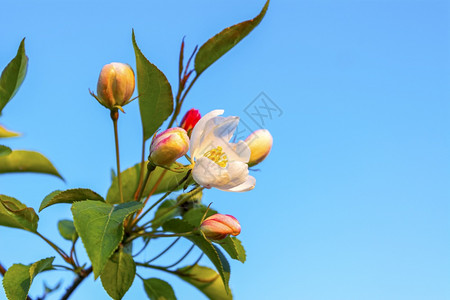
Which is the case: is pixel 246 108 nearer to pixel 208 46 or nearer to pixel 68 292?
pixel 208 46

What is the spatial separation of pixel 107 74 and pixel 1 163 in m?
0.46

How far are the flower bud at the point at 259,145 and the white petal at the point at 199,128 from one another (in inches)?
4.8

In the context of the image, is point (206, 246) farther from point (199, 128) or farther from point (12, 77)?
point (12, 77)

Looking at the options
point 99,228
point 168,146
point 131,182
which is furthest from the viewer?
point 131,182

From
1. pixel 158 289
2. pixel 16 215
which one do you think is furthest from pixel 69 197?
pixel 158 289

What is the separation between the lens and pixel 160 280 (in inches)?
47.4

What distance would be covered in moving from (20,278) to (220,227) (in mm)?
378

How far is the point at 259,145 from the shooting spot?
41.9 inches

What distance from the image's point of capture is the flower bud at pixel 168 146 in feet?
2.88

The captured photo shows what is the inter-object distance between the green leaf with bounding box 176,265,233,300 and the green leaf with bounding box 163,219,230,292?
0.21 meters

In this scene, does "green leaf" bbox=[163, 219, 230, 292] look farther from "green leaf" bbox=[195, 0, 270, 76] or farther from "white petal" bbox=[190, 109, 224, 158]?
"green leaf" bbox=[195, 0, 270, 76]

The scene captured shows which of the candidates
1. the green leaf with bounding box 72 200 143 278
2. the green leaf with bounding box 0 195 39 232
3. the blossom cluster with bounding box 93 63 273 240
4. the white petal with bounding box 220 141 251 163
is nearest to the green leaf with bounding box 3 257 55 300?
the green leaf with bounding box 0 195 39 232

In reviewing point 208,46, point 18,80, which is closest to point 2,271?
point 18,80

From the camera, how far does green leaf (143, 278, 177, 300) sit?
1199 millimetres
